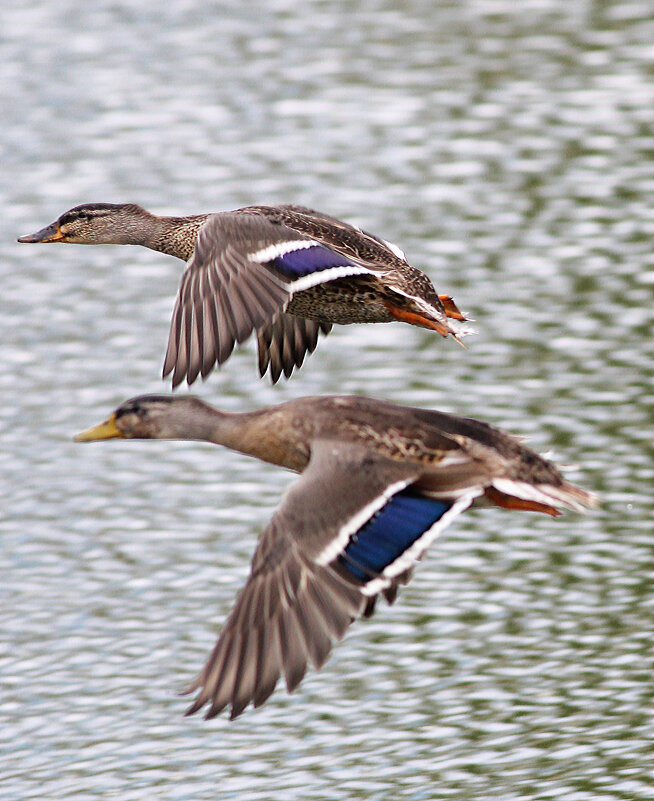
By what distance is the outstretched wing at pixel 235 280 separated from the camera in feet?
32.8

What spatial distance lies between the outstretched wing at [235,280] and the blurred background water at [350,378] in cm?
302

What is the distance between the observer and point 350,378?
16688 millimetres

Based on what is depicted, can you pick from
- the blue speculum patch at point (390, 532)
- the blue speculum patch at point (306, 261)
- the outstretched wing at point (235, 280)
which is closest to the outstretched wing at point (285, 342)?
the outstretched wing at point (235, 280)

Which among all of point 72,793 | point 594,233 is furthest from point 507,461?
point 594,233

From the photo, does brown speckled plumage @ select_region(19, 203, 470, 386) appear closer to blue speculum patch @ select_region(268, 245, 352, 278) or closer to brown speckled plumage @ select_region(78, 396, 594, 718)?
blue speculum patch @ select_region(268, 245, 352, 278)

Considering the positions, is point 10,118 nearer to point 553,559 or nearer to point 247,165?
point 247,165

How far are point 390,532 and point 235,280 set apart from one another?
6.84 ft

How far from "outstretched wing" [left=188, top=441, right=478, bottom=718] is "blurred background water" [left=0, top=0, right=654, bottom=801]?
3.14 metres

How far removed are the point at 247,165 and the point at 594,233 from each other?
3.88m

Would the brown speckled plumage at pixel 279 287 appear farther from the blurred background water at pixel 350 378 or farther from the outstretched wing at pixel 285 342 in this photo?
the blurred background water at pixel 350 378

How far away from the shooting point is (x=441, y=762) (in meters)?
11.9

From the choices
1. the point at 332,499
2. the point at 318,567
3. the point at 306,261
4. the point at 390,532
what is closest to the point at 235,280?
the point at 306,261

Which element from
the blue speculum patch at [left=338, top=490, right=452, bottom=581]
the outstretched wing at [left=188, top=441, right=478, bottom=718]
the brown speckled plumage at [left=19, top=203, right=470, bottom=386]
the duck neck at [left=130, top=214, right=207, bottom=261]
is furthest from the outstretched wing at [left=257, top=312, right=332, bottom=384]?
the blue speculum patch at [left=338, top=490, right=452, bottom=581]

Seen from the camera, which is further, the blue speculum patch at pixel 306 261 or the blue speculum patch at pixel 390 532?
the blue speculum patch at pixel 306 261
